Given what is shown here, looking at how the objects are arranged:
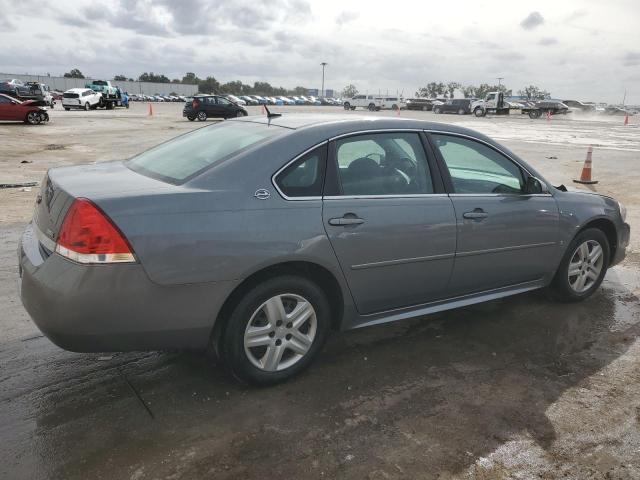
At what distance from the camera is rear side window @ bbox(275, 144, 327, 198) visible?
3.17 metres

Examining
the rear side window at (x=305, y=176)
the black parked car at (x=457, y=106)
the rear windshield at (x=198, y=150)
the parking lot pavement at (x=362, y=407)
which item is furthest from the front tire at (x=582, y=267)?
the black parked car at (x=457, y=106)

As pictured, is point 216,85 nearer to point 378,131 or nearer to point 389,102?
point 389,102

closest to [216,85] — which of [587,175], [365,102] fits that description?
[365,102]

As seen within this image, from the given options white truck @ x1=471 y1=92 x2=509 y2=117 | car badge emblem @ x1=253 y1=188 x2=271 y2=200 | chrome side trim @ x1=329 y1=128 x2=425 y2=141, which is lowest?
car badge emblem @ x1=253 y1=188 x2=271 y2=200

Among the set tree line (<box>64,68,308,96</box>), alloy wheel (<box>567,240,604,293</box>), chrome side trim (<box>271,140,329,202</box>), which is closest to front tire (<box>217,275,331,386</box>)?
chrome side trim (<box>271,140,329,202</box>)

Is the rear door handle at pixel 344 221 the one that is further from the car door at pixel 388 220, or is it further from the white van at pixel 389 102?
the white van at pixel 389 102

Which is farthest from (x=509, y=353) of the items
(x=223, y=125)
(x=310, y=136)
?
(x=223, y=125)

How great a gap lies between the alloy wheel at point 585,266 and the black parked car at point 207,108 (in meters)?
26.9

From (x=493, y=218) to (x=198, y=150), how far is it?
2139 millimetres

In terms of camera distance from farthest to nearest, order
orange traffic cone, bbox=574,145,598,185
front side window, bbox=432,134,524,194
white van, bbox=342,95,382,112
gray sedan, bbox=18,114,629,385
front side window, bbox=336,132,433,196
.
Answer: white van, bbox=342,95,382,112 → orange traffic cone, bbox=574,145,598,185 → front side window, bbox=432,134,524,194 → front side window, bbox=336,132,433,196 → gray sedan, bbox=18,114,629,385

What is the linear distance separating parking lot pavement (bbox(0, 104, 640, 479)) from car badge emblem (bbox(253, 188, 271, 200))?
1.17 metres

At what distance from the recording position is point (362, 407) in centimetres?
312

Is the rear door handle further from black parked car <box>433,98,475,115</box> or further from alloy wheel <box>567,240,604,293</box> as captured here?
black parked car <box>433,98,475,115</box>

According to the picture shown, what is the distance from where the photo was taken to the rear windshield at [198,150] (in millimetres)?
3260
